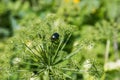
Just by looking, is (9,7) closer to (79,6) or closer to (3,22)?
(3,22)

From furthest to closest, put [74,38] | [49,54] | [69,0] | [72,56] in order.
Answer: [69,0], [74,38], [72,56], [49,54]

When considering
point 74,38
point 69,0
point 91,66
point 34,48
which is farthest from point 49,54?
point 69,0

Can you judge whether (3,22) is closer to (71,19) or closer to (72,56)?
(71,19)

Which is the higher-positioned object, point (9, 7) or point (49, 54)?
point (9, 7)

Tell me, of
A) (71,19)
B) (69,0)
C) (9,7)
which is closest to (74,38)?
(71,19)

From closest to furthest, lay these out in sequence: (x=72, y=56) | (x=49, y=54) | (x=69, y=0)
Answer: (x=49, y=54), (x=72, y=56), (x=69, y=0)

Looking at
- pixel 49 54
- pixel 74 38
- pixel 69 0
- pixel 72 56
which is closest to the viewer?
pixel 49 54

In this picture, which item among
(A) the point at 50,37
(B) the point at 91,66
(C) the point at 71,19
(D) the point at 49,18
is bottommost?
(B) the point at 91,66

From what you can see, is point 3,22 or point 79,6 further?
point 3,22

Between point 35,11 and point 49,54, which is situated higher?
point 35,11
